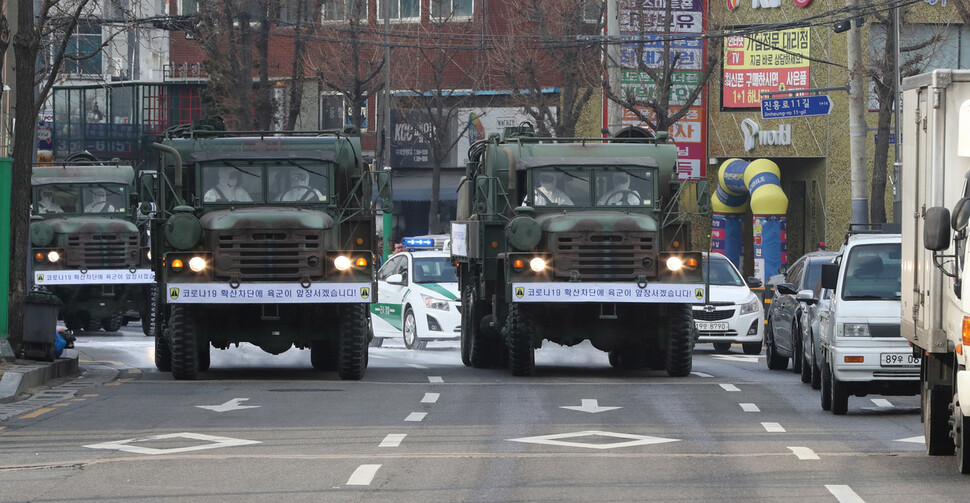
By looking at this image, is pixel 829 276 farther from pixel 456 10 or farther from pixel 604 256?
pixel 456 10

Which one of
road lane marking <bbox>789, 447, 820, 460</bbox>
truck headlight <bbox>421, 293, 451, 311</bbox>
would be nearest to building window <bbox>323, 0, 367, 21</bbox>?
truck headlight <bbox>421, 293, 451, 311</bbox>

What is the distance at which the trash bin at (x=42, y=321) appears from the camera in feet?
67.0

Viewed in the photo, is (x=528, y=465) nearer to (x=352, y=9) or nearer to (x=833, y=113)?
(x=833, y=113)

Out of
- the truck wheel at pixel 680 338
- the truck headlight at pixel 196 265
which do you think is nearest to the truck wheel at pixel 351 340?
the truck headlight at pixel 196 265

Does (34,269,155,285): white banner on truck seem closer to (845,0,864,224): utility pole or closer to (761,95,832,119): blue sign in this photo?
(761,95,832,119): blue sign

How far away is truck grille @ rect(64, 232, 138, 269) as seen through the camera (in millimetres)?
28453

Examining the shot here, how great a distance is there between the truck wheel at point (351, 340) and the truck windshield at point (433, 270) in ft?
27.8

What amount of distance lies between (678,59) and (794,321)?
71.3 ft

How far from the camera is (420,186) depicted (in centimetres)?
5612

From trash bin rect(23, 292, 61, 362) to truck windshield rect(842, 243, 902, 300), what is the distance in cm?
978

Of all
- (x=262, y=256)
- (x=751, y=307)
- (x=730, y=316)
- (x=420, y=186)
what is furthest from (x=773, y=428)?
(x=420, y=186)

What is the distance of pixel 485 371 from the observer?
21.8 metres

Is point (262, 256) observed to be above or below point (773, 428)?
above

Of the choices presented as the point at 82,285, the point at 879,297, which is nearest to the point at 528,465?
the point at 879,297
